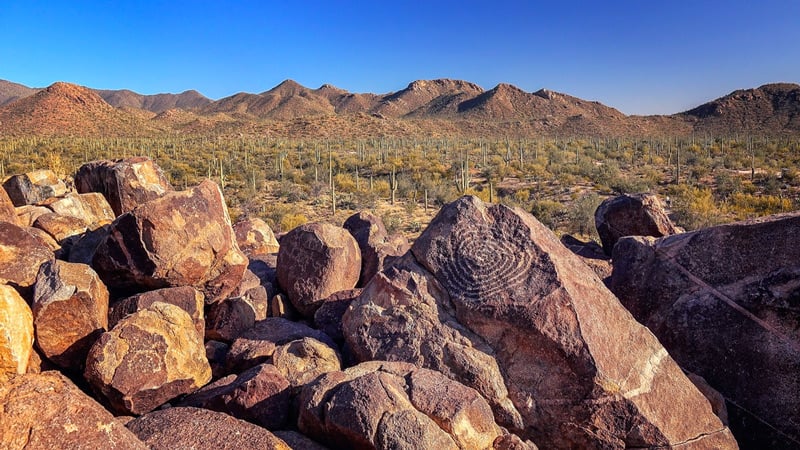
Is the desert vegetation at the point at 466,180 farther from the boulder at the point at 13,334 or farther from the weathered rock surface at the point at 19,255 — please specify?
the boulder at the point at 13,334

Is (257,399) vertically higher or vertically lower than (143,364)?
lower

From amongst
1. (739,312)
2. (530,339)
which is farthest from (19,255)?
(739,312)

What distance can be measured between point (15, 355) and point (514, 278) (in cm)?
353

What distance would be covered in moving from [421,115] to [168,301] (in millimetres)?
96609

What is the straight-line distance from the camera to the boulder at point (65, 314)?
3799mm

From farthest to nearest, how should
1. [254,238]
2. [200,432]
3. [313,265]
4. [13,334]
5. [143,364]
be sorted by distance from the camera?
[254,238], [313,265], [143,364], [13,334], [200,432]

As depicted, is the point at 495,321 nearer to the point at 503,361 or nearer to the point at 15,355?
the point at 503,361

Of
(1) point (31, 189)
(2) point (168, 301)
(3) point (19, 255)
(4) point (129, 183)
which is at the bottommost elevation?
(2) point (168, 301)

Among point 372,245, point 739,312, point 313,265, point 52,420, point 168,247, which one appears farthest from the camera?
point 372,245

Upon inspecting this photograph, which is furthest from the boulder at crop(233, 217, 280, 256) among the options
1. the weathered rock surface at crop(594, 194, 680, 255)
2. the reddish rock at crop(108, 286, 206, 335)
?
the weathered rock surface at crop(594, 194, 680, 255)

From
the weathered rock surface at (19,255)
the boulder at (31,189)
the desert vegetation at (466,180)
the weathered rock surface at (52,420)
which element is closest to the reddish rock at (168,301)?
the weathered rock surface at (19,255)

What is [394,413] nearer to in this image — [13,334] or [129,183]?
[13,334]

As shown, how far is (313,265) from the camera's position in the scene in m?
5.62

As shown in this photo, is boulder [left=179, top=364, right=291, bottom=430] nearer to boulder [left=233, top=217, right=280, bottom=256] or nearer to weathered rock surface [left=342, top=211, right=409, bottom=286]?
weathered rock surface [left=342, top=211, right=409, bottom=286]
